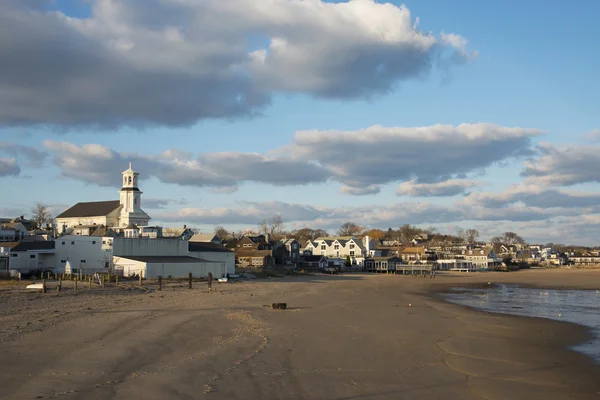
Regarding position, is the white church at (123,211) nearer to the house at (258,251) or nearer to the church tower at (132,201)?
the church tower at (132,201)

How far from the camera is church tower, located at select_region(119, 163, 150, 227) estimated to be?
9781cm

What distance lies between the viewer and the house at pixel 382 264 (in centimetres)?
11946

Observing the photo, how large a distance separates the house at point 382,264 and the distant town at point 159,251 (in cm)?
22

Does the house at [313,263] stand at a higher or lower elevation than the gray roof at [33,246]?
lower

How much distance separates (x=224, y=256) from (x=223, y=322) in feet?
164

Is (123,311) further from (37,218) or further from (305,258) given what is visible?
(37,218)

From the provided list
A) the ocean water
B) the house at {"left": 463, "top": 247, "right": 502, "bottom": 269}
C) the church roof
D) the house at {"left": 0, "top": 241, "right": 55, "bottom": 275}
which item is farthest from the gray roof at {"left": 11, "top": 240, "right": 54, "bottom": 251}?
the house at {"left": 463, "top": 247, "right": 502, "bottom": 269}

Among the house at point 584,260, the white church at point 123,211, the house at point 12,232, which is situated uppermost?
the white church at point 123,211

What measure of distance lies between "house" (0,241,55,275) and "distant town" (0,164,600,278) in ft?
0.31

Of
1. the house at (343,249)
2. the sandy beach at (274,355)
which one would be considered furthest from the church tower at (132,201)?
the sandy beach at (274,355)

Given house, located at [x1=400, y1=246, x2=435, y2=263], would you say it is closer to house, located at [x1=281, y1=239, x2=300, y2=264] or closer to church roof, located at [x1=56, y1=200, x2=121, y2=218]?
house, located at [x1=281, y1=239, x2=300, y2=264]

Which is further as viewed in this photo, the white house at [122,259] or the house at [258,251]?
the house at [258,251]

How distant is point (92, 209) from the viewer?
104000 millimetres

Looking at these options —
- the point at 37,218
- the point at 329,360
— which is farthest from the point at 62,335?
the point at 37,218
